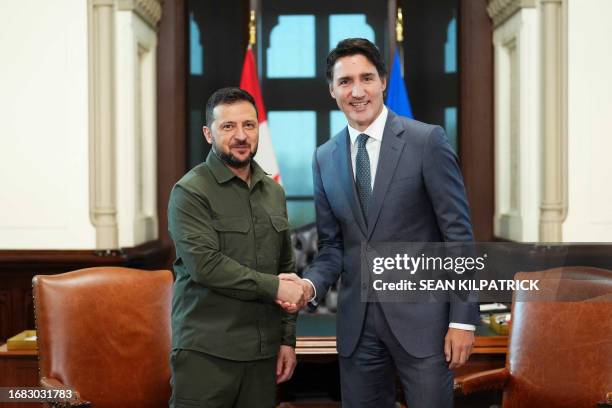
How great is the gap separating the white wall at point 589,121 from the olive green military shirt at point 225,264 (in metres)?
1.92

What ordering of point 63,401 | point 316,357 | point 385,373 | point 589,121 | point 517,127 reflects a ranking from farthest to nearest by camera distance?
point 517,127, point 589,121, point 316,357, point 63,401, point 385,373

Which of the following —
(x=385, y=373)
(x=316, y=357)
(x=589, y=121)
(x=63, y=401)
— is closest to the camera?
(x=385, y=373)

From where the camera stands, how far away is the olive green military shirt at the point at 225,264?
1.72 meters

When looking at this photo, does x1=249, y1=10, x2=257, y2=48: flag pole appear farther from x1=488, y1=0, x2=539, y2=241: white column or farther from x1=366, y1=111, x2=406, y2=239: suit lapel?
x1=366, y1=111, x2=406, y2=239: suit lapel

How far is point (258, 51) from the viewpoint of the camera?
14.2ft

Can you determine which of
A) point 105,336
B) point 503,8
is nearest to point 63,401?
point 105,336

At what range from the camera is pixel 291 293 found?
5.83 ft

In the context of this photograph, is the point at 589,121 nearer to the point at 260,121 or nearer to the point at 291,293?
the point at 260,121

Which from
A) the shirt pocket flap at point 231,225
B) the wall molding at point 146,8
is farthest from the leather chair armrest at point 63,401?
the wall molding at point 146,8

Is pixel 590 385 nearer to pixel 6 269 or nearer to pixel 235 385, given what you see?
pixel 235 385

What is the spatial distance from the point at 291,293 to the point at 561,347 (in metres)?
0.92

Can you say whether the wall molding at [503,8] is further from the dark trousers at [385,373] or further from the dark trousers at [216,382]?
the dark trousers at [216,382]

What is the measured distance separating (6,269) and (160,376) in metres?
1.45

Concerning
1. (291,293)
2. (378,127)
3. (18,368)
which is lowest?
(18,368)
